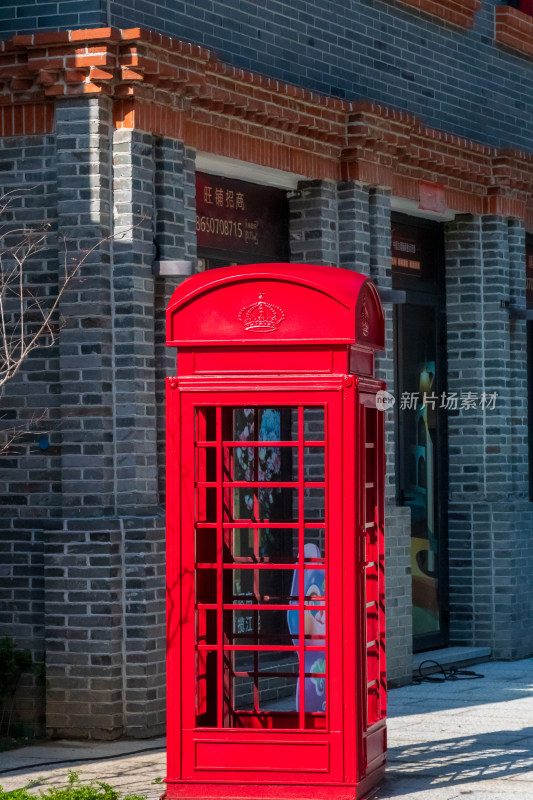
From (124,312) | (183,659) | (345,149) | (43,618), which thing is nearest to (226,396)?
(183,659)

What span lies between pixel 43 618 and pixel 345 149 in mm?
4787

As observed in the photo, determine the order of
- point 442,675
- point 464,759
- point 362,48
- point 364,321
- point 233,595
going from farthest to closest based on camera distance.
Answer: point 442,675
point 362,48
point 464,759
point 233,595
point 364,321

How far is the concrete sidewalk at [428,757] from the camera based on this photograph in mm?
8234

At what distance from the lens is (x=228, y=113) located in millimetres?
10969

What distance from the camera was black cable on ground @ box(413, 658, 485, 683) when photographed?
42.6 ft

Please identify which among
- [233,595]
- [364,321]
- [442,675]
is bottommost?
[442,675]

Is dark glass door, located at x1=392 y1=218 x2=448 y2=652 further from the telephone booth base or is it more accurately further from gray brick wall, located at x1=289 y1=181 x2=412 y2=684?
the telephone booth base

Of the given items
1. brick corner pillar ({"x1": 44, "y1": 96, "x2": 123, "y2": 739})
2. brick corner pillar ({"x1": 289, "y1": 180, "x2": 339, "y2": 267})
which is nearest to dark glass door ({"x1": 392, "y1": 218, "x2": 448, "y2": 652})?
brick corner pillar ({"x1": 289, "y1": 180, "x2": 339, "y2": 267})

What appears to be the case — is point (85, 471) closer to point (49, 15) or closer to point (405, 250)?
point (49, 15)

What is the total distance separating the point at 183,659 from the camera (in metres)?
7.82

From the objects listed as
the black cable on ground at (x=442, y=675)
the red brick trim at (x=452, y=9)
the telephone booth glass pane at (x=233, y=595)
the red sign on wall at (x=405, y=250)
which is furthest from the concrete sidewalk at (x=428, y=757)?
the red brick trim at (x=452, y=9)

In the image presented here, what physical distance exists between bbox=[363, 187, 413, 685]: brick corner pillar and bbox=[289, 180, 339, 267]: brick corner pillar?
42cm

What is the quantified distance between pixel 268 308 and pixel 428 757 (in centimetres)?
315

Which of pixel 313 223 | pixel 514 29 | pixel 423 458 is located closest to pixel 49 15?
pixel 313 223
